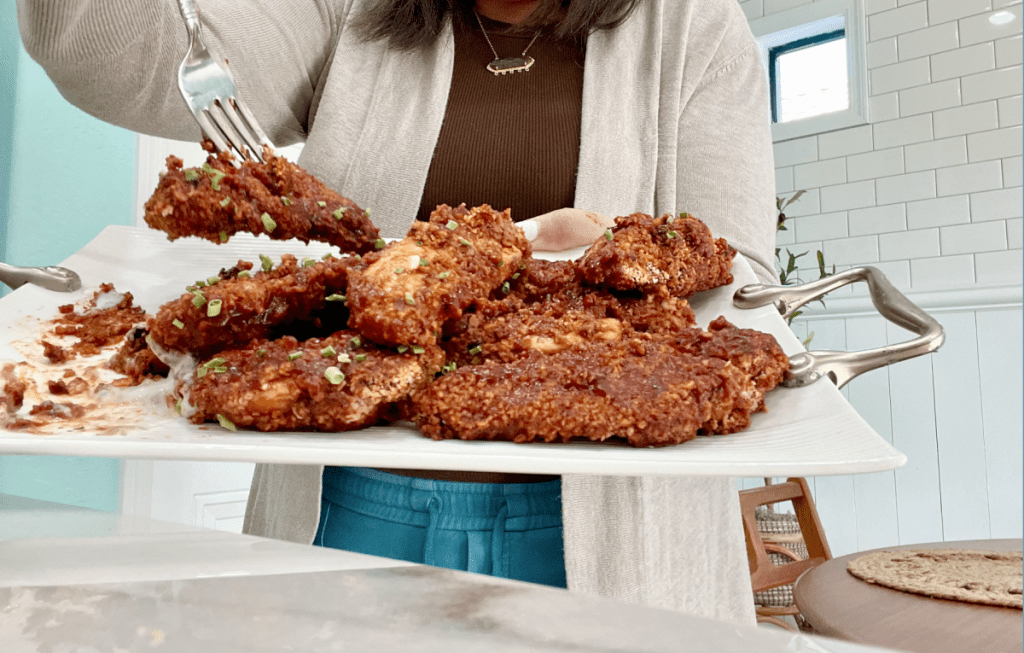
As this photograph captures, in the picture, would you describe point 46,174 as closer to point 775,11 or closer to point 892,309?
point 892,309

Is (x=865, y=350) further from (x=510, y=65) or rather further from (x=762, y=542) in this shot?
(x=762, y=542)

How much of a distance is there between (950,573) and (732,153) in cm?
156

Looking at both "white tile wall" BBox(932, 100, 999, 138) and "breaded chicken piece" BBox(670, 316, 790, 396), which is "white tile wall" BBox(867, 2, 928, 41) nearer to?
"white tile wall" BBox(932, 100, 999, 138)

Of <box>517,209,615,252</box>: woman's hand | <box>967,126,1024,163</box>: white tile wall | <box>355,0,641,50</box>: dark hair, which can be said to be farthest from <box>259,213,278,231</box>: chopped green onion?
<box>967,126,1024,163</box>: white tile wall

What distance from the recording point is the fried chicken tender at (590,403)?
69cm

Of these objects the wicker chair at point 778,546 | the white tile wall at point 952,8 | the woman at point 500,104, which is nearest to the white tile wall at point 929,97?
the white tile wall at point 952,8

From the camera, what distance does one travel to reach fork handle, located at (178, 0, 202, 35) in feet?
3.37

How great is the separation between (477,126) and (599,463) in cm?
106

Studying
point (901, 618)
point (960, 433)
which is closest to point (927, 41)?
point (960, 433)

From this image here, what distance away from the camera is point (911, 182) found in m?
4.26

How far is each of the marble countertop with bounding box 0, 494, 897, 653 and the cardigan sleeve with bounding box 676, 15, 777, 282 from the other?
111 centimetres

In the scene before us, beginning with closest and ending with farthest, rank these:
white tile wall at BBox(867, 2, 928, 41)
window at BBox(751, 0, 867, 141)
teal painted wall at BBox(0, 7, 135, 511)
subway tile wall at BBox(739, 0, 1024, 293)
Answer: teal painted wall at BBox(0, 7, 135, 511)
subway tile wall at BBox(739, 0, 1024, 293)
white tile wall at BBox(867, 2, 928, 41)
window at BBox(751, 0, 867, 141)

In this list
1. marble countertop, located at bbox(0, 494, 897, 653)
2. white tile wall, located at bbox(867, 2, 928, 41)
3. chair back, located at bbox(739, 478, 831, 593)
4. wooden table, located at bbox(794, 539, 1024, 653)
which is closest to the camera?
marble countertop, located at bbox(0, 494, 897, 653)

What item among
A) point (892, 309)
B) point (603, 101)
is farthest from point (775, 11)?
point (892, 309)
